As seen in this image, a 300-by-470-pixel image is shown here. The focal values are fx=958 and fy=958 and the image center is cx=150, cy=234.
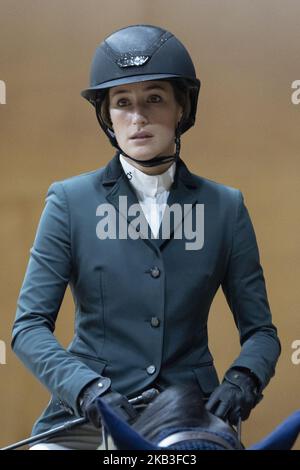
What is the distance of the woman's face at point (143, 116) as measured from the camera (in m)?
1.77

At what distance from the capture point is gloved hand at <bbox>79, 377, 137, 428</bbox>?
155cm

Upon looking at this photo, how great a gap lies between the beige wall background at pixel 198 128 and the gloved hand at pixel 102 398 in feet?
4.08

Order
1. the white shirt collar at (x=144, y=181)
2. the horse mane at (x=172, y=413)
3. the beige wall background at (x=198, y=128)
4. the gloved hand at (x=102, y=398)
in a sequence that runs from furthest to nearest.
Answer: the beige wall background at (x=198, y=128) → the white shirt collar at (x=144, y=181) → the gloved hand at (x=102, y=398) → the horse mane at (x=172, y=413)

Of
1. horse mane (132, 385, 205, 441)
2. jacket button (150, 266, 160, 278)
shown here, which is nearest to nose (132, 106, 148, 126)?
jacket button (150, 266, 160, 278)

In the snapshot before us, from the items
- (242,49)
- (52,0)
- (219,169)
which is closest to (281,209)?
(219,169)

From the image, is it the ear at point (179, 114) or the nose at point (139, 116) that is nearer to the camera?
the nose at point (139, 116)

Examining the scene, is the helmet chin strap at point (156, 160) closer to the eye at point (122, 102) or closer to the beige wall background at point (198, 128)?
the eye at point (122, 102)

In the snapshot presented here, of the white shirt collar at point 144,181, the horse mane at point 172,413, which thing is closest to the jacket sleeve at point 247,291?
the white shirt collar at point 144,181

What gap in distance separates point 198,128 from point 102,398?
1.36m

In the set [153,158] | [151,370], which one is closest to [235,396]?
[151,370]

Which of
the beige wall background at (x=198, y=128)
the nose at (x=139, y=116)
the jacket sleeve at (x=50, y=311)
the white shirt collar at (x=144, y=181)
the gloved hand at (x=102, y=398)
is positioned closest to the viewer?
the gloved hand at (x=102, y=398)

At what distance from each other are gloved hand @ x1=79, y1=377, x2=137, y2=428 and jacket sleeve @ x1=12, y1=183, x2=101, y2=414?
14mm

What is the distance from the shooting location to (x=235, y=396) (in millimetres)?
1698

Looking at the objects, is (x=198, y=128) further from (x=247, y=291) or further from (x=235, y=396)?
(x=235, y=396)
